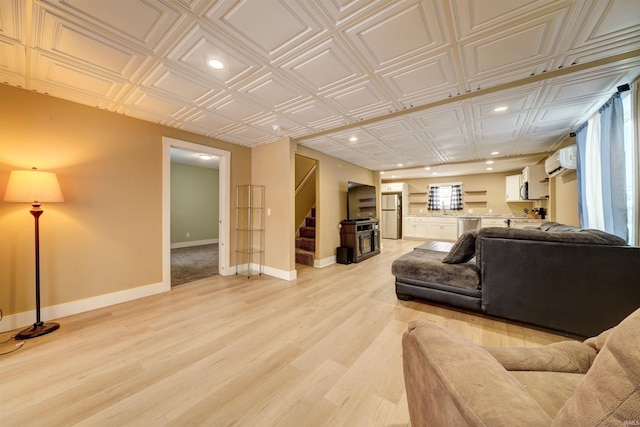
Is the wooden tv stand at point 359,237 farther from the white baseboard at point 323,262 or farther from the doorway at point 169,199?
the doorway at point 169,199

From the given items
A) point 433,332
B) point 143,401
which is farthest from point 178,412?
point 433,332

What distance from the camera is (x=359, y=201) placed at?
5.44m

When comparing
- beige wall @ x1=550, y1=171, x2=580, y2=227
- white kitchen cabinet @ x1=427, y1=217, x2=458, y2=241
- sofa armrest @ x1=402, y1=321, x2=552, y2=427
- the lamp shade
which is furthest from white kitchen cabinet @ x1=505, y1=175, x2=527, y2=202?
the lamp shade

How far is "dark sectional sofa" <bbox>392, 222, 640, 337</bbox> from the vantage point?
192cm

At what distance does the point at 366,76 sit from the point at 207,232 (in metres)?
6.90

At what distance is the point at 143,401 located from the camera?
4.63ft

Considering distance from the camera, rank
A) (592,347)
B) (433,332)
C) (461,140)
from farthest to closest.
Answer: (461,140)
(592,347)
(433,332)

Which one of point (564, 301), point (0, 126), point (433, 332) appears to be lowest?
point (564, 301)

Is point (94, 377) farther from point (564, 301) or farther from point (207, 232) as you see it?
point (207, 232)

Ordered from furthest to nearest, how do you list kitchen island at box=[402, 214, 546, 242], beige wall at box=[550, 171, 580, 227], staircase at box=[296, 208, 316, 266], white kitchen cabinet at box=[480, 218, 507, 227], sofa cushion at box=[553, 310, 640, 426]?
kitchen island at box=[402, 214, 546, 242], white kitchen cabinet at box=[480, 218, 507, 227], staircase at box=[296, 208, 316, 266], beige wall at box=[550, 171, 580, 227], sofa cushion at box=[553, 310, 640, 426]

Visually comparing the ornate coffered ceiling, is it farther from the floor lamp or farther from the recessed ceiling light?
the floor lamp

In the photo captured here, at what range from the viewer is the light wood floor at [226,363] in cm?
133

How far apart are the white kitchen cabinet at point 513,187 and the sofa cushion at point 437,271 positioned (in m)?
5.44

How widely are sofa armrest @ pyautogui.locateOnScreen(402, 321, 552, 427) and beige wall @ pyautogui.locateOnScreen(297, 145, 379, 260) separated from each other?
3.78 meters
